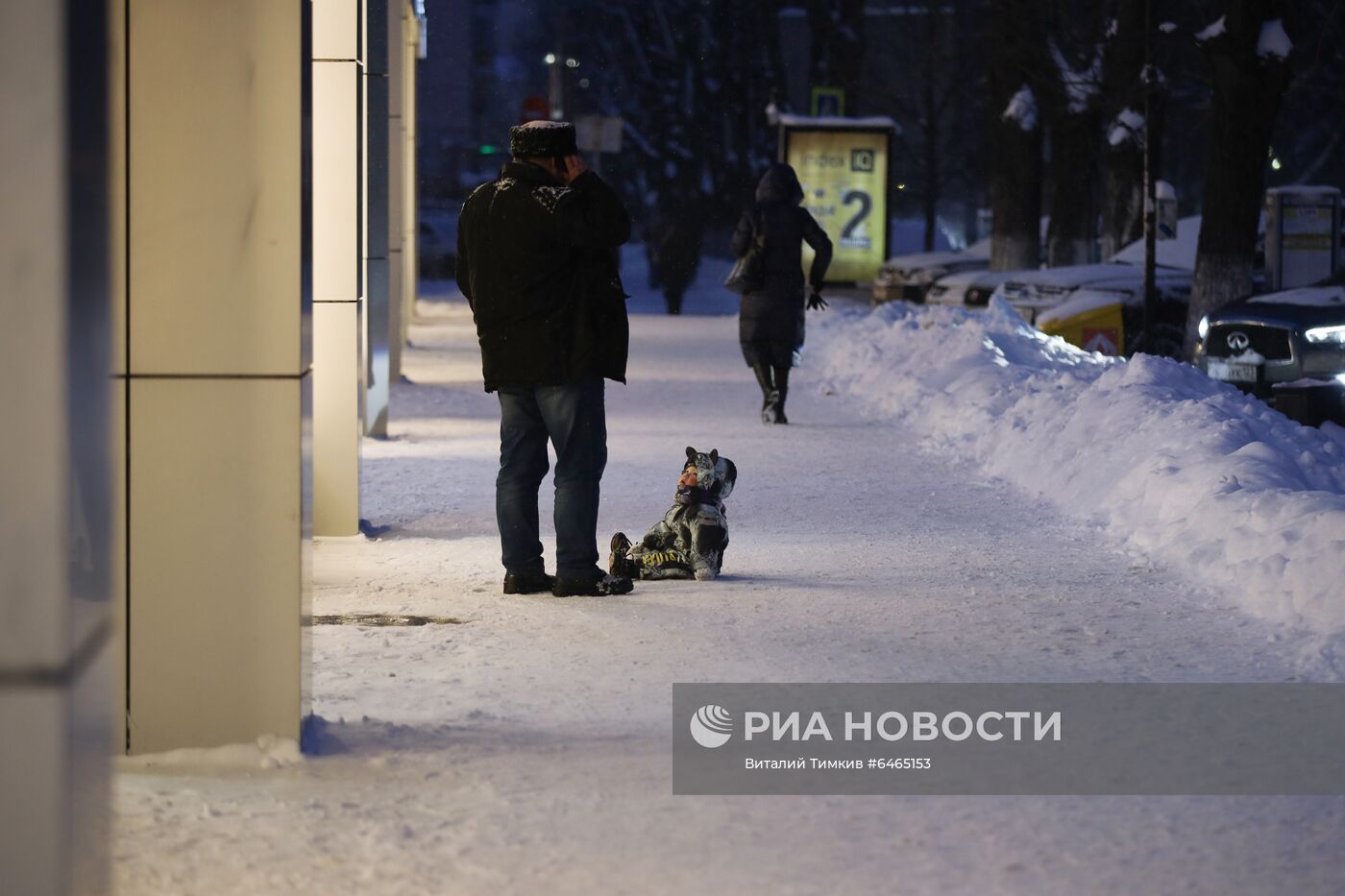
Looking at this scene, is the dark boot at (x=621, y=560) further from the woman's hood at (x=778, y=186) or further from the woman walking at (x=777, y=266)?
the woman's hood at (x=778, y=186)

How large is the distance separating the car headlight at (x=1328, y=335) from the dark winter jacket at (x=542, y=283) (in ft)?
31.8

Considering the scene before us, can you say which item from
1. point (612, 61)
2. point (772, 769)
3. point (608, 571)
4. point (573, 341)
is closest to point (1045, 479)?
point (608, 571)

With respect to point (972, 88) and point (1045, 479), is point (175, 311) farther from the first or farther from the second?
point (972, 88)

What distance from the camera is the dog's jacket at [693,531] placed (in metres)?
7.80

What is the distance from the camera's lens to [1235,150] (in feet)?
66.0

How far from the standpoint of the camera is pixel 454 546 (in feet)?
29.2

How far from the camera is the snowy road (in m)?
4.30

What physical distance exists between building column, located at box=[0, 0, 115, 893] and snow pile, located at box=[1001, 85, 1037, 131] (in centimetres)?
2894

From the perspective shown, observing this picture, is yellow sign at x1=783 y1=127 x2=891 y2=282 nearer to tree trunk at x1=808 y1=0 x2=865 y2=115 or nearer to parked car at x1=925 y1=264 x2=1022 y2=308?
parked car at x1=925 y1=264 x2=1022 y2=308

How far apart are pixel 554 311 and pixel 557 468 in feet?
2.09

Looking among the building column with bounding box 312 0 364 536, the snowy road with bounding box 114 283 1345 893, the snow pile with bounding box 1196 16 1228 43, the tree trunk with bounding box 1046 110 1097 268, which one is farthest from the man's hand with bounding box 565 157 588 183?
the tree trunk with bounding box 1046 110 1097 268

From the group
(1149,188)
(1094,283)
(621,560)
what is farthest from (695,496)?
(1094,283)

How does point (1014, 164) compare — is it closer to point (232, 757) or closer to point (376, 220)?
point (376, 220)

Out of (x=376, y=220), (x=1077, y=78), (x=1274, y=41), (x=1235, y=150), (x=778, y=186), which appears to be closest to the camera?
(x=376, y=220)
